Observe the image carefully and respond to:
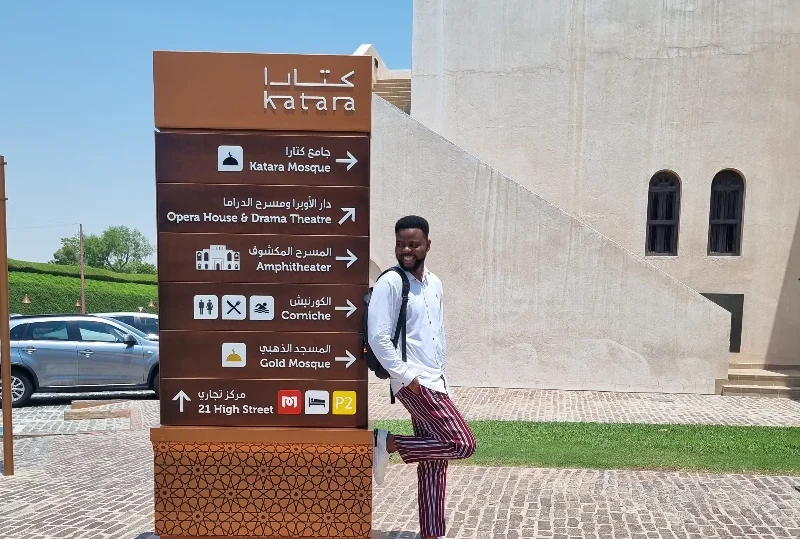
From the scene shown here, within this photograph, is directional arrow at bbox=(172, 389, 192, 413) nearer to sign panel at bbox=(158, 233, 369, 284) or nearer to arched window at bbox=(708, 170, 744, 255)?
sign panel at bbox=(158, 233, 369, 284)

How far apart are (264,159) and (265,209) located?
0.29 metres

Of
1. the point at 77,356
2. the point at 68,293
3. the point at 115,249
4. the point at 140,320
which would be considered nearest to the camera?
the point at 77,356

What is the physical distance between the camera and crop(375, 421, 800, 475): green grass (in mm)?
5723

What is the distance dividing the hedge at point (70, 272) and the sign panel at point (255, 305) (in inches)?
975

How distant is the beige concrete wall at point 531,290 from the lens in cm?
1032

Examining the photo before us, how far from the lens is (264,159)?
3227 mm

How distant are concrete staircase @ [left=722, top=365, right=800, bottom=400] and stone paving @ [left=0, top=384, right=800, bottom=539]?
19.1 feet

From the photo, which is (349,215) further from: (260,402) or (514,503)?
(514,503)

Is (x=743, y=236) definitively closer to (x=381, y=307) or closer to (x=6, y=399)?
(x=381, y=307)

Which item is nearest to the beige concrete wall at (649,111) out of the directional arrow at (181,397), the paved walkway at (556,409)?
the paved walkway at (556,409)

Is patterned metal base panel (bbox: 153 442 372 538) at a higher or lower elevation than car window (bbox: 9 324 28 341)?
higher

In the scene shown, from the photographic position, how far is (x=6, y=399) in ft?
17.6

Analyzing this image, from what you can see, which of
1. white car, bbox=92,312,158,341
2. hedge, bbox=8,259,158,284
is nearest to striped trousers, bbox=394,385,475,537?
white car, bbox=92,312,158,341

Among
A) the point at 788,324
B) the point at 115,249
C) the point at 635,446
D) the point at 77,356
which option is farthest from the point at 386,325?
the point at 115,249
